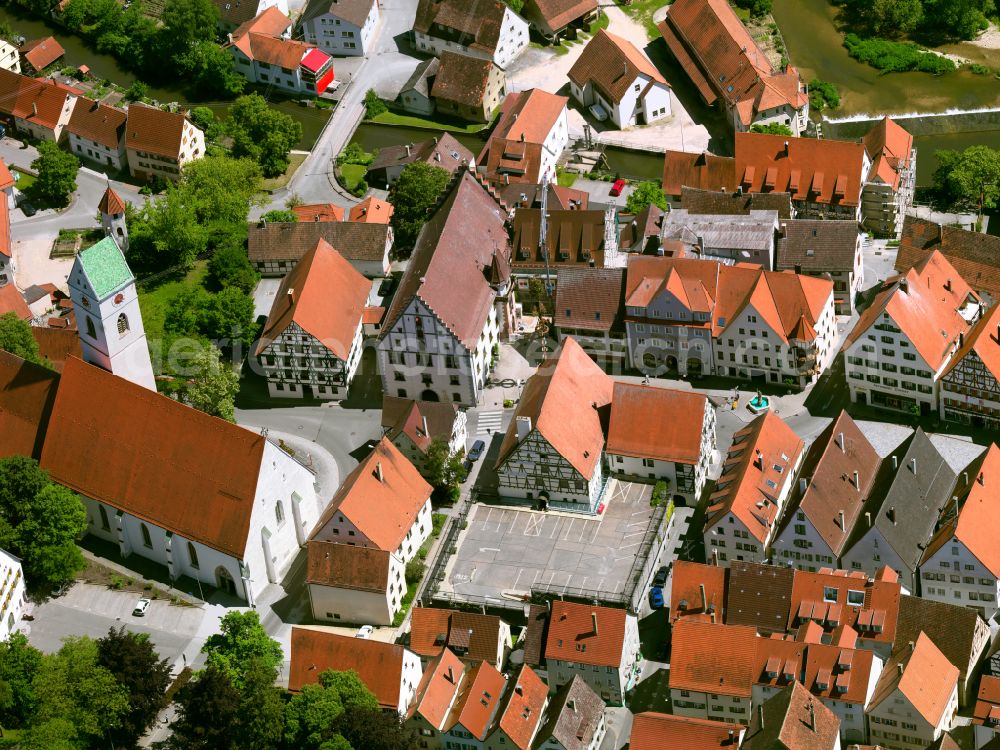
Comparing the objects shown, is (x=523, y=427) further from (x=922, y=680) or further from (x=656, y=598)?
(x=922, y=680)

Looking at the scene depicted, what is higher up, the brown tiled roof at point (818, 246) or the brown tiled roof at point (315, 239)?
the brown tiled roof at point (818, 246)

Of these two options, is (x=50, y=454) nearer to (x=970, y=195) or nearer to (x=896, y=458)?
(x=896, y=458)

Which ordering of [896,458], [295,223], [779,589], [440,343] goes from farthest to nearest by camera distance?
[295,223] → [440,343] → [896,458] → [779,589]

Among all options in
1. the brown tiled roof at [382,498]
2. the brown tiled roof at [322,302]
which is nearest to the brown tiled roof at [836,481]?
the brown tiled roof at [382,498]

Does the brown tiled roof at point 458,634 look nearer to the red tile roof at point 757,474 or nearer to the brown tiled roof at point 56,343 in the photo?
the red tile roof at point 757,474

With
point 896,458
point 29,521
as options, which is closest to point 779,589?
point 896,458

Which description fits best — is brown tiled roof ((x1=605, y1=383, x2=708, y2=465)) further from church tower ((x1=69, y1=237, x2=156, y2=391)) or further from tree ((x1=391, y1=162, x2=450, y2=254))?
church tower ((x1=69, y1=237, x2=156, y2=391))

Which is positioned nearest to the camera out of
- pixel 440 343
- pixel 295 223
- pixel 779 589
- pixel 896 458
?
pixel 779 589
